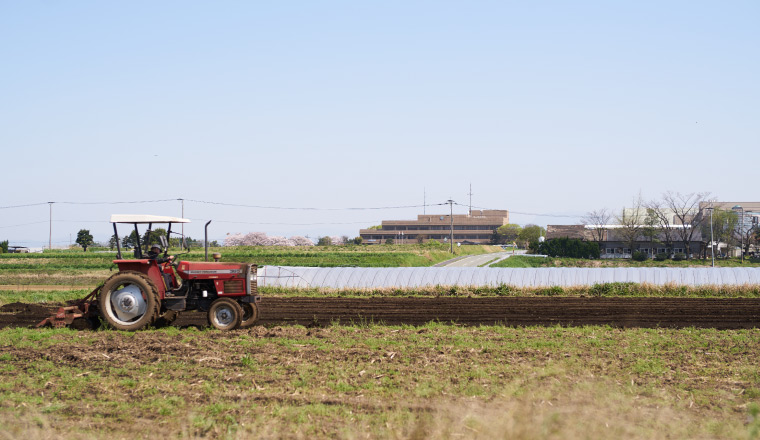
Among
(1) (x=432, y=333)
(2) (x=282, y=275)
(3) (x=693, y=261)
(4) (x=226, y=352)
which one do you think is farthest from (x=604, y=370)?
(3) (x=693, y=261)

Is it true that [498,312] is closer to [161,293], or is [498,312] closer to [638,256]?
[161,293]

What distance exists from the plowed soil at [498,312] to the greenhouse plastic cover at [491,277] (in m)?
3.33

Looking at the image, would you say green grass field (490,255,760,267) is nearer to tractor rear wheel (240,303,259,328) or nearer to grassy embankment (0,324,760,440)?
tractor rear wheel (240,303,259,328)

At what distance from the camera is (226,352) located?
12617 mm

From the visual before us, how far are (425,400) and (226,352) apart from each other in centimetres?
518

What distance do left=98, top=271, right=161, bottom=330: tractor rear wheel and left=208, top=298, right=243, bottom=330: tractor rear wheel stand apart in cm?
128

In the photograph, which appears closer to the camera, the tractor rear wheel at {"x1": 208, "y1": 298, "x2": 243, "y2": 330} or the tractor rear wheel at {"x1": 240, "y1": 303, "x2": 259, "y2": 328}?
the tractor rear wheel at {"x1": 208, "y1": 298, "x2": 243, "y2": 330}

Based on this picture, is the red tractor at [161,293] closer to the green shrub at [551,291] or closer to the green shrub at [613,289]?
the green shrub at [551,291]

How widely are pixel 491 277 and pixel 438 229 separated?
130 meters

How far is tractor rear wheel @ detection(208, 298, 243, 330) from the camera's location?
15.8 meters

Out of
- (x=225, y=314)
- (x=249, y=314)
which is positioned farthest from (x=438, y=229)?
(x=225, y=314)

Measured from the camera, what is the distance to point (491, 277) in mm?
30047

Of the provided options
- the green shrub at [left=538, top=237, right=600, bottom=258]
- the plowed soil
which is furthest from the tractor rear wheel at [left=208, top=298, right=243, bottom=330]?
the green shrub at [left=538, top=237, right=600, bottom=258]

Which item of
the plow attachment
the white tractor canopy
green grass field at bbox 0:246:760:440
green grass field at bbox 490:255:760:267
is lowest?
green grass field at bbox 490:255:760:267
